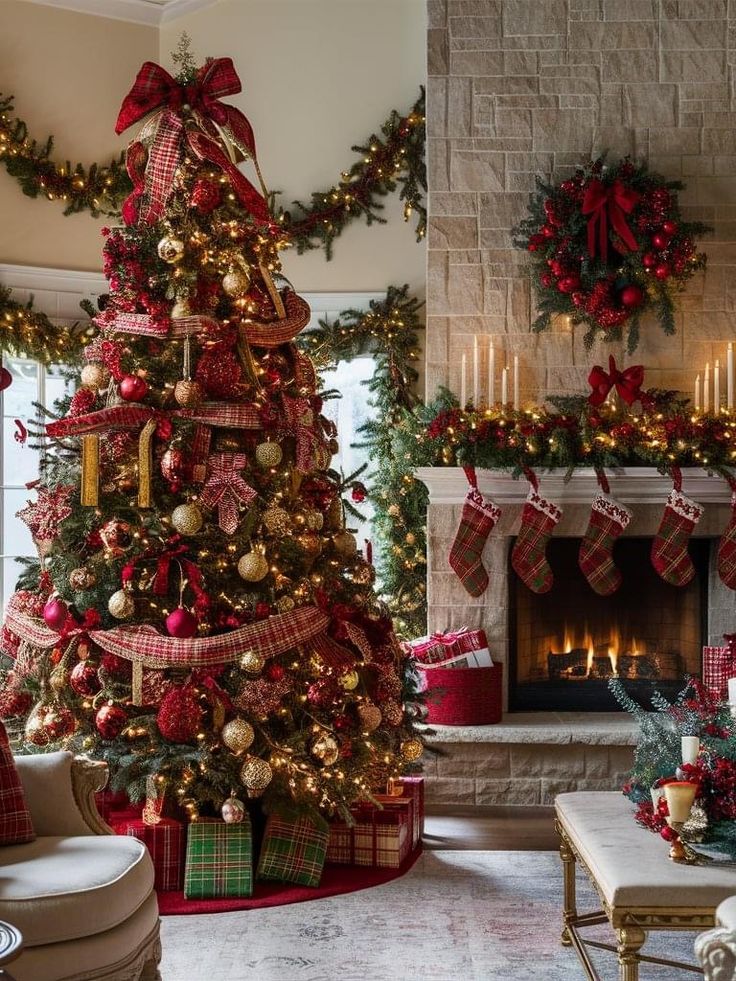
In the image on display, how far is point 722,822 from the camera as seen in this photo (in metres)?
2.91

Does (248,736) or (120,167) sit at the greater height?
(120,167)

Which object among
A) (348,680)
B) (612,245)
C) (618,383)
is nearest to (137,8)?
(612,245)

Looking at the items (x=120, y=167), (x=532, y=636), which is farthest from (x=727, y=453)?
(x=120, y=167)

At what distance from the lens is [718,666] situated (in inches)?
211

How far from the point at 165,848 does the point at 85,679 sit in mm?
648

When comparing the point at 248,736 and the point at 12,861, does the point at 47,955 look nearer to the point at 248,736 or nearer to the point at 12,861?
the point at 12,861

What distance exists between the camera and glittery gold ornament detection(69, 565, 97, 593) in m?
4.15

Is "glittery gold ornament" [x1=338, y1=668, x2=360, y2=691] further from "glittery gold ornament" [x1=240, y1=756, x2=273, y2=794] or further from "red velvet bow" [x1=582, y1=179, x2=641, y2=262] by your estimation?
"red velvet bow" [x1=582, y1=179, x2=641, y2=262]

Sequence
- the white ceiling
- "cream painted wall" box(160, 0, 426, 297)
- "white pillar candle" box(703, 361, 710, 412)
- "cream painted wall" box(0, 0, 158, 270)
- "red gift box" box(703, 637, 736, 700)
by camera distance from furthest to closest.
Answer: "cream painted wall" box(160, 0, 426, 297) < the white ceiling < "cream painted wall" box(0, 0, 158, 270) < "white pillar candle" box(703, 361, 710, 412) < "red gift box" box(703, 637, 736, 700)

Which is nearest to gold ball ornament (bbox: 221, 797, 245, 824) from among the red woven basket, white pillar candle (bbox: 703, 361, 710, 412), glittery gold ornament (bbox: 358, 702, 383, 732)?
glittery gold ornament (bbox: 358, 702, 383, 732)

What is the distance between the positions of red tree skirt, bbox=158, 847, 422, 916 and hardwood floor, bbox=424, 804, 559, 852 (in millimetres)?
432

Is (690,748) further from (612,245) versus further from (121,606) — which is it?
(612,245)

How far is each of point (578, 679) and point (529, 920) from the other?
80.6 inches

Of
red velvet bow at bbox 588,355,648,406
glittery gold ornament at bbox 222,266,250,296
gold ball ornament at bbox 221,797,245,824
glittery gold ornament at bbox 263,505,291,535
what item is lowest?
gold ball ornament at bbox 221,797,245,824
